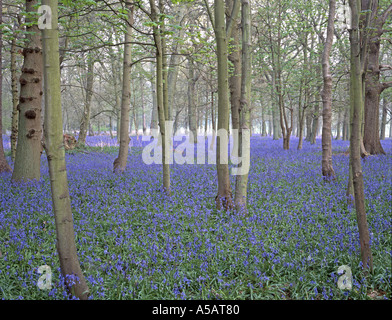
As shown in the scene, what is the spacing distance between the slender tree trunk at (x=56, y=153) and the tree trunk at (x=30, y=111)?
5839mm

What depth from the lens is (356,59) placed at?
3508 millimetres

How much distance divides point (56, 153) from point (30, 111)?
19.8ft

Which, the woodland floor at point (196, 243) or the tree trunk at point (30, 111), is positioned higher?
the tree trunk at point (30, 111)

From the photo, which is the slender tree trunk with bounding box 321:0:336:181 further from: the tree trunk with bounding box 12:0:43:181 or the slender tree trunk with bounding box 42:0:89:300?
the tree trunk with bounding box 12:0:43:181

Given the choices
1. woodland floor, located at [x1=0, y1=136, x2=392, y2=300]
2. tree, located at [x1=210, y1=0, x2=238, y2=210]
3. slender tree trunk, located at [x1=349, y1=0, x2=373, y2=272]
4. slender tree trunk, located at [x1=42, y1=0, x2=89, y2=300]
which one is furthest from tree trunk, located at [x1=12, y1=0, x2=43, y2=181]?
slender tree trunk, located at [x1=349, y1=0, x2=373, y2=272]

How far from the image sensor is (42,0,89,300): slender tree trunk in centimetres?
276

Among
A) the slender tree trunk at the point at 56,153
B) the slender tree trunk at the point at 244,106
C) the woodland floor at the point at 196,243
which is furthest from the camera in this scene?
the slender tree trunk at the point at 244,106

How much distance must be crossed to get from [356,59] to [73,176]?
806 centimetres

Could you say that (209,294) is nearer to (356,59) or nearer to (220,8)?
(356,59)

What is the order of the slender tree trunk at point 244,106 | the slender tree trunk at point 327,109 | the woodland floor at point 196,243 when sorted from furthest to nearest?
the slender tree trunk at point 327,109
the slender tree trunk at point 244,106
the woodland floor at point 196,243

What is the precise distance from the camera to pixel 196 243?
435 cm

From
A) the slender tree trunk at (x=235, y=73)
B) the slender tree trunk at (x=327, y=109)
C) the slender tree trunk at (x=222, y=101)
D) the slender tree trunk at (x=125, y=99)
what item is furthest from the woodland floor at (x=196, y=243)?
the slender tree trunk at (x=235, y=73)

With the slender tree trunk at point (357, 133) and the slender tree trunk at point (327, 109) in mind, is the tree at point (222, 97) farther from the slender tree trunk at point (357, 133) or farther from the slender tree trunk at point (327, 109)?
the slender tree trunk at point (327, 109)

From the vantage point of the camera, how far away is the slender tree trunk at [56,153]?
2760mm
